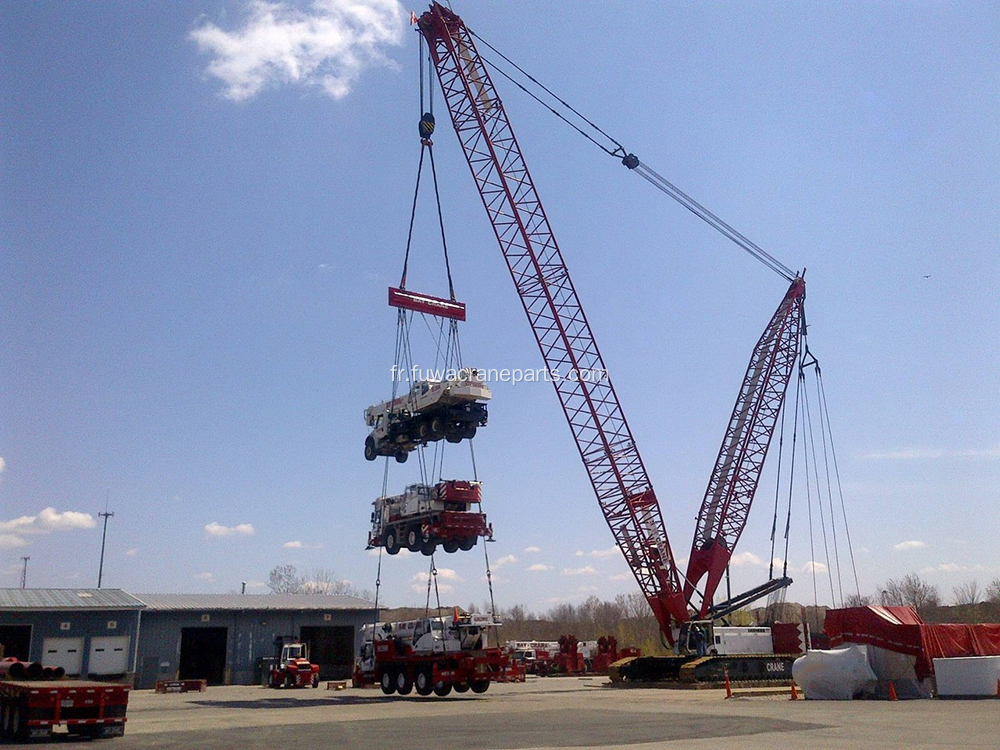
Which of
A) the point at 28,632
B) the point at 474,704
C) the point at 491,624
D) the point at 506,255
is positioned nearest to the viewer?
the point at 474,704

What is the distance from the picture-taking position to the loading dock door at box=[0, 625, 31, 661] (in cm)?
4478

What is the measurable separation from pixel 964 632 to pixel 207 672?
43.9 m

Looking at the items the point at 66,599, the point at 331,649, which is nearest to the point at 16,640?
the point at 66,599

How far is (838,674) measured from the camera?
25.8m

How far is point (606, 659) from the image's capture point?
52.6 metres

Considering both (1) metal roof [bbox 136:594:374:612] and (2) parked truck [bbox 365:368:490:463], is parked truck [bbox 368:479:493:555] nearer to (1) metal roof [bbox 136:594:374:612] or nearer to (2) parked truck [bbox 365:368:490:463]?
(2) parked truck [bbox 365:368:490:463]

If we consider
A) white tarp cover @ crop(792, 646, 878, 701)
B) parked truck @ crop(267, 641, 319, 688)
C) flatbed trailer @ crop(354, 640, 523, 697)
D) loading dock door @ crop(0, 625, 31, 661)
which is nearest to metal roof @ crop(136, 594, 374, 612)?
loading dock door @ crop(0, 625, 31, 661)

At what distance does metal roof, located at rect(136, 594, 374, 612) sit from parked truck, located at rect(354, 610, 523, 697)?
2061 centimetres

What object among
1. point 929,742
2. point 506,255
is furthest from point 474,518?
point 929,742

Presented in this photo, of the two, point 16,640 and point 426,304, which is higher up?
point 426,304

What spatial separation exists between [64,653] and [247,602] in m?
11.3

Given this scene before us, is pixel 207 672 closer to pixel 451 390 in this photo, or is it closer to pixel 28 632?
pixel 28 632

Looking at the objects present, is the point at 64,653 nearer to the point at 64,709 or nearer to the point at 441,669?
the point at 441,669

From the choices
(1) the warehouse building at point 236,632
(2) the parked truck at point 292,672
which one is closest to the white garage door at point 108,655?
(1) the warehouse building at point 236,632
